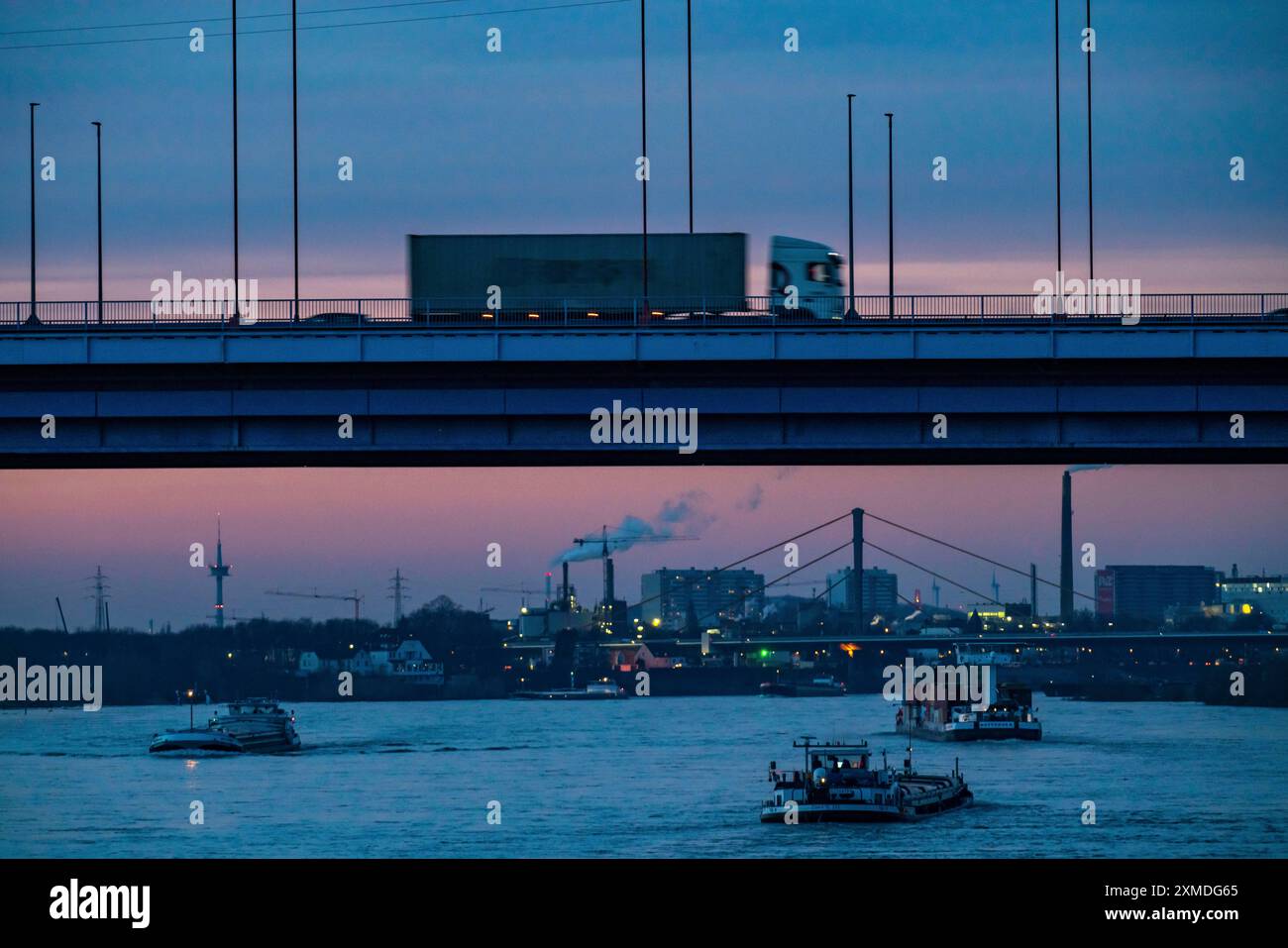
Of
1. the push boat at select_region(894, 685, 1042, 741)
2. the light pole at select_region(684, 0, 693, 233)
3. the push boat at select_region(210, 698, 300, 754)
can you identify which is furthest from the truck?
the push boat at select_region(894, 685, 1042, 741)

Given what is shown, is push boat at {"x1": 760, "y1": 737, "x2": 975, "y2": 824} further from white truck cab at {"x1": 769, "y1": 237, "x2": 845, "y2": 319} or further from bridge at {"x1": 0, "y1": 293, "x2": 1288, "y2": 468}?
bridge at {"x1": 0, "y1": 293, "x2": 1288, "y2": 468}

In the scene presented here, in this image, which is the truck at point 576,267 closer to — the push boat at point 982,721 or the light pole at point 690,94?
the light pole at point 690,94

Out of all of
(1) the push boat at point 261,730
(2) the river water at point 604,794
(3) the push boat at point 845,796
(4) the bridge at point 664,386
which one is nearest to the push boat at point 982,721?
(2) the river water at point 604,794

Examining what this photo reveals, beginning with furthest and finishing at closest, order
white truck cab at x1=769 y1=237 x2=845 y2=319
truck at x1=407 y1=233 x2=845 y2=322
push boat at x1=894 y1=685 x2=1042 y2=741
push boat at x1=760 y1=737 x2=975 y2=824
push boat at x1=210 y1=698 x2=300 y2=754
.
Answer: push boat at x1=894 y1=685 x2=1042 y2=741 → push boat at x1=210 y1=698 x2=300 y2=754 → push boat at x1=760 y1=737 x2=975 y2=824 → white truck cab at x1=769 y1=237 x2=845 y2=319 → truck at x1=407 y1=233 x2=845 y2=322

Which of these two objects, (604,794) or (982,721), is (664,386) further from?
(982,721)

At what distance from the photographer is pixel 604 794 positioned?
8188cm

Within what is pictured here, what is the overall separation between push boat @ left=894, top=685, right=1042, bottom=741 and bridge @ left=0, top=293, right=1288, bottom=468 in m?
85.2

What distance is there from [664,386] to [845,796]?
35.0 metres

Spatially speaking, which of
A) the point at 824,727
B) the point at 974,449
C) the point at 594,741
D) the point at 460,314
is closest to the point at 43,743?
the point at 594,741

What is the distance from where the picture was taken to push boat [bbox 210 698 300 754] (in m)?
121

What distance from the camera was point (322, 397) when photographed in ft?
143

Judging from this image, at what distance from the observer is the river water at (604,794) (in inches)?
2516

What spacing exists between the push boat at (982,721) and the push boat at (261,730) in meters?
47.2
